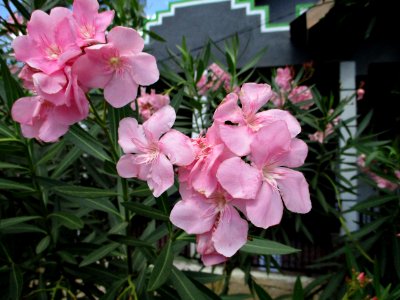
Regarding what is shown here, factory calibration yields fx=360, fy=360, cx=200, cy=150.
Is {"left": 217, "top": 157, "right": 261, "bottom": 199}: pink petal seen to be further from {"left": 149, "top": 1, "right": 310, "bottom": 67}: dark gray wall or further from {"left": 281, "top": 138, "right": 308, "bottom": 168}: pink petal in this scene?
{"left": 149, "top": 1, "right": 310, "bottom": 67}: dark gray wall

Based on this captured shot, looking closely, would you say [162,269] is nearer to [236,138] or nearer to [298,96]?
[236,138]

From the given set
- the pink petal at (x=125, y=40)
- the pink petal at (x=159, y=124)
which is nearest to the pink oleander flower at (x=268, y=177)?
the pink petal at (x=159, y=124)

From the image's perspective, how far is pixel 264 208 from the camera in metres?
0.47

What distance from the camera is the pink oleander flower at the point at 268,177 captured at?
462mm

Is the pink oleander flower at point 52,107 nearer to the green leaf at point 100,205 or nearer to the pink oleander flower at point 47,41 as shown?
the pink oleander flower at point 47,41

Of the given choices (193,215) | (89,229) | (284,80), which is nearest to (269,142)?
(193,215)

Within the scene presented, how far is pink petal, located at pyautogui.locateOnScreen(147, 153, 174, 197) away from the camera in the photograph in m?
0.52

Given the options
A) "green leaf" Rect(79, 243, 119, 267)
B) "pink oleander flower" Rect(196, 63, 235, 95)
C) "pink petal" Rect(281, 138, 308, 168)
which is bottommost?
"green leaf" Rect(79, 243, 119, 267)

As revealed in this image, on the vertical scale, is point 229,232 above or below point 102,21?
below

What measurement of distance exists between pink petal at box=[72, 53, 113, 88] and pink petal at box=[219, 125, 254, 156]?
0.21 metres

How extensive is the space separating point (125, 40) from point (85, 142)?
354mm

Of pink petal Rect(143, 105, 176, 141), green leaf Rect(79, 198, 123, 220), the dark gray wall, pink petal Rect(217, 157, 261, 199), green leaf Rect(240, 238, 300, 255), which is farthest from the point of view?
the dark gray wall

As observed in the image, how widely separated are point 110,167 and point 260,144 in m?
0.32

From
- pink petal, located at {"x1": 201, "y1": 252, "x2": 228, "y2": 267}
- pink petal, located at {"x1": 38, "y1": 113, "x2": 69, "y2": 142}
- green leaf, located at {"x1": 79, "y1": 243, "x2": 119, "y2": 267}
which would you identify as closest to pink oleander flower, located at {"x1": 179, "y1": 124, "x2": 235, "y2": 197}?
pink petal, located at {"x1": 201, "y1": 252, "x2": 228, "y2": 267}
